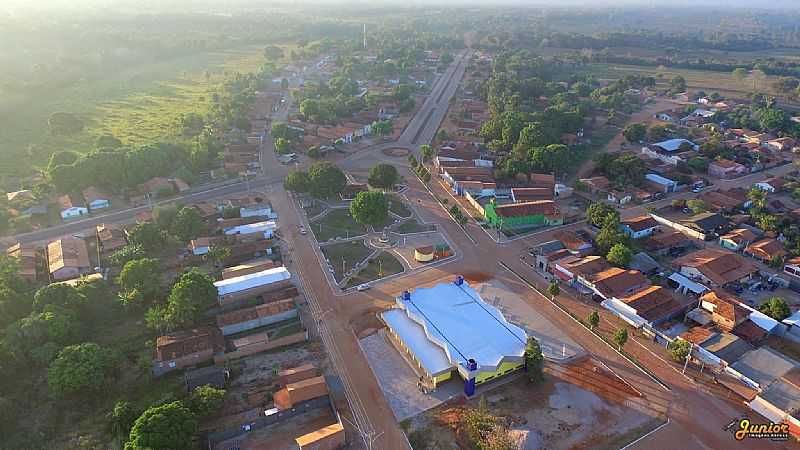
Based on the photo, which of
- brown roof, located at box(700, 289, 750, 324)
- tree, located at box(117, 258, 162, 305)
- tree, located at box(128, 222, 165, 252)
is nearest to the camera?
brown roof, located at box(700, 289, 750, 324)

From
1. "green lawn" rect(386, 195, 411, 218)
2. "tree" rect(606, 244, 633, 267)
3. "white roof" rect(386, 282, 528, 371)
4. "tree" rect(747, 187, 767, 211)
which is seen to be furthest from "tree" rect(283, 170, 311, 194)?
"tree" rect(747, 187, 767, 211)

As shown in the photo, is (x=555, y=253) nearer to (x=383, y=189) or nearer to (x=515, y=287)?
(x=515, y=287)

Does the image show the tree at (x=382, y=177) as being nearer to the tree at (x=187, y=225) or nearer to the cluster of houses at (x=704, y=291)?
the cluster of houses at (x=704, y=291)

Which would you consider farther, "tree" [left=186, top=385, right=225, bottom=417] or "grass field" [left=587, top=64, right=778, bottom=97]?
"grass field" [left=587, top=64, right=778, bottom=97]

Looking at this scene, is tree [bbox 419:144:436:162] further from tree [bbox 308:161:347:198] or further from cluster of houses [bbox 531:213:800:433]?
cluster of houses [bbox 531:213:800:433]

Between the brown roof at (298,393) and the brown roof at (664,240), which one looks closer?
the brown roof at (298,393)

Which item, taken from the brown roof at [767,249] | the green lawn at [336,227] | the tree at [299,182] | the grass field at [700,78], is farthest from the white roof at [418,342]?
the grass field at [700,78]
